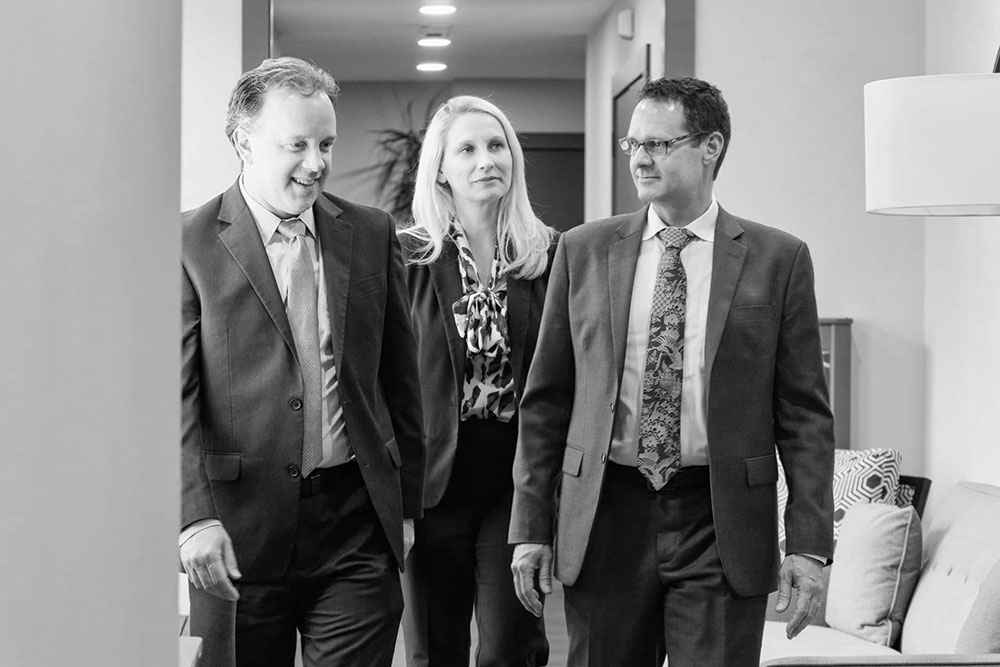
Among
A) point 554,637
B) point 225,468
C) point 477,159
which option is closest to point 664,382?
point 225,468

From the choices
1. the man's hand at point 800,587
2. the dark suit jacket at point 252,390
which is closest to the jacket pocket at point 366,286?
the dark suit jacket at point 252,390

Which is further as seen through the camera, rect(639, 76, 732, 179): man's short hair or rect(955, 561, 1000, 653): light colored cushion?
rect(955, 561, 1000, 653): light colored cushion

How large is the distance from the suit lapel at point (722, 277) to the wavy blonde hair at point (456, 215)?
0.63m

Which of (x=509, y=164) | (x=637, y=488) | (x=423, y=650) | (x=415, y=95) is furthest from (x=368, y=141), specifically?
(x=637, y=488)

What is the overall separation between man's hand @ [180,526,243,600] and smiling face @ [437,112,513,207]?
1.16m

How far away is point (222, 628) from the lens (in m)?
2.15

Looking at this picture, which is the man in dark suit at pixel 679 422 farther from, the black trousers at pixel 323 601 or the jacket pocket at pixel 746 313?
the black trousers at pixel 323 601

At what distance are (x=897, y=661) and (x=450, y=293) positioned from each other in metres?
1.23

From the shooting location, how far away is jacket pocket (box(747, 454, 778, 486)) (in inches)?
90.0

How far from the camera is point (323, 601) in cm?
219

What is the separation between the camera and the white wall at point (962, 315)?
366cm

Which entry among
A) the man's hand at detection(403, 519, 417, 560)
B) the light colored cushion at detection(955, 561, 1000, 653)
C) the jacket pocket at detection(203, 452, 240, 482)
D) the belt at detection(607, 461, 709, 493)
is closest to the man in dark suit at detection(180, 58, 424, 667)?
the jacket pocket at detection(203, 452, 240, 482)

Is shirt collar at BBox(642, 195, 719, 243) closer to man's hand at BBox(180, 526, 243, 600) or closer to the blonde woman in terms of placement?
the blonde woman

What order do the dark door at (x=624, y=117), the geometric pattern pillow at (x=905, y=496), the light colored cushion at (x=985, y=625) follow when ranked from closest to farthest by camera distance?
the light colored cushion at (x=985, y=625)
the geometric pattern pillow at (x=905, y=496)
the dark door at (x=624, y=117)
